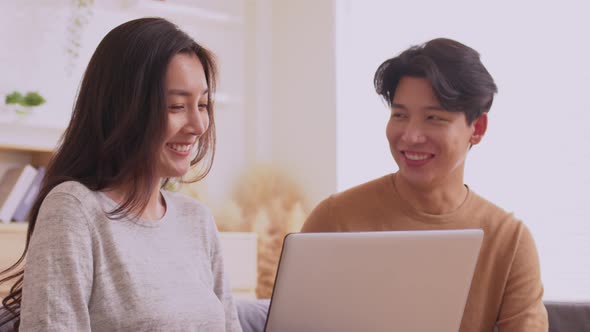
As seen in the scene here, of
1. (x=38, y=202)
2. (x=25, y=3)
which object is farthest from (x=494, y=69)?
(x=38, y=202)

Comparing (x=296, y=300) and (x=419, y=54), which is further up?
(x=419, y=54)

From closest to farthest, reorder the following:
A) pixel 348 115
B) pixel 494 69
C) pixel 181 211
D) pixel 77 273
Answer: pixel 77 273 < pixel 181 211 < pixel 494 69 < pixel 348 115

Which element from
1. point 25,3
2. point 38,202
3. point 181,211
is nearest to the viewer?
point 38,202

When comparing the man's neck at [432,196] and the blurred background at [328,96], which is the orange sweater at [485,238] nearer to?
the man's neck at [432,196]

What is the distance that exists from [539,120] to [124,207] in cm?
263

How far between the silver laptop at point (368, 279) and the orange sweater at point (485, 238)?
1.81ft

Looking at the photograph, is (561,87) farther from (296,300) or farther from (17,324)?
(17,324)

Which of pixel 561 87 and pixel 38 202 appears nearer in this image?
pixel 38 202

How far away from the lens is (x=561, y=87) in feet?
11.7

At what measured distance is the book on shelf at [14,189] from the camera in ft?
11.8

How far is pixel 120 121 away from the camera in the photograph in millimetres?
1478

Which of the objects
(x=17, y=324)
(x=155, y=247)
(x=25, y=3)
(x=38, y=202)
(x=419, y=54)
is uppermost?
(x=25, y=3)

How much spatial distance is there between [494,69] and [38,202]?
9.17ft

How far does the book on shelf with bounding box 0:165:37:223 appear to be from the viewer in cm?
361
